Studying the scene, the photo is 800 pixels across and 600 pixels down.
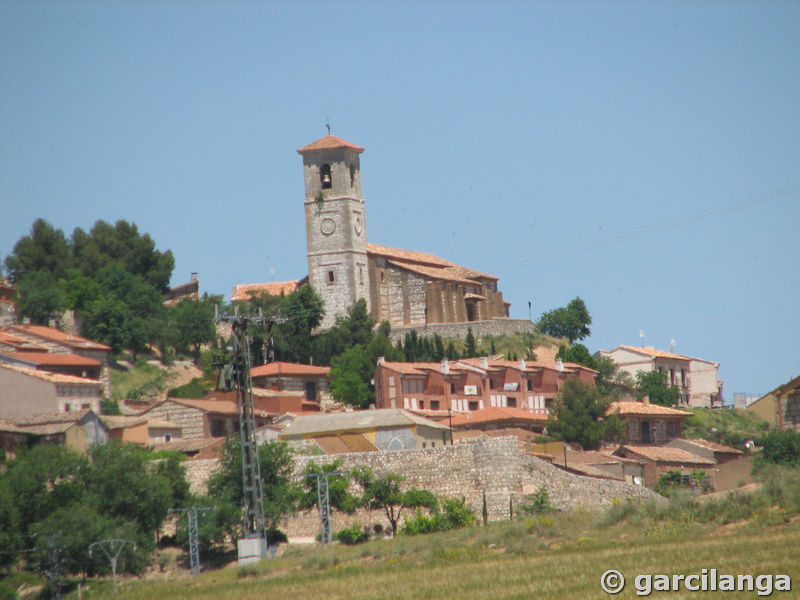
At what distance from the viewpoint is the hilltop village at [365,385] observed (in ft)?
184

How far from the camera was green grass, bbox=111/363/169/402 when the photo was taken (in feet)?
273

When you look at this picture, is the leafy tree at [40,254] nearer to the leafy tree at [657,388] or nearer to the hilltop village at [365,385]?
the hilltop village at [365,385]

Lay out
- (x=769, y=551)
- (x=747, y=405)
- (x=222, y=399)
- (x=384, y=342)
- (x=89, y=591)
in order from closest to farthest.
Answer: (x=769, y=551) < (x=89, y=591) < (x=222, y=399) < (x=384, y=342) < (x=747, y=405)

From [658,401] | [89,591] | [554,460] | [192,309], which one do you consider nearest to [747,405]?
[658,401]

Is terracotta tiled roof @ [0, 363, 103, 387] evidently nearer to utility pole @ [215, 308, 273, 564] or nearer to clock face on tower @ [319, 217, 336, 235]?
utility pole @ [215, 308, 273, 564]

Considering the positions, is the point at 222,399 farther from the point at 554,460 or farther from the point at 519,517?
the point at 519,517

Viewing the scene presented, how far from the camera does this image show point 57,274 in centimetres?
9938

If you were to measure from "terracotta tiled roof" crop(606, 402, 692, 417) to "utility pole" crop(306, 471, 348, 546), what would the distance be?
3074cm

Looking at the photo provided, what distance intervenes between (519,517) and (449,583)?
1512 cm

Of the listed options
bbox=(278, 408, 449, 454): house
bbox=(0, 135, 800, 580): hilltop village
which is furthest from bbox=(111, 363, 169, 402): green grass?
bbox=(278, 408, 449, 454): house

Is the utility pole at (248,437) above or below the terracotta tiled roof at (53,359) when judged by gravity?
below

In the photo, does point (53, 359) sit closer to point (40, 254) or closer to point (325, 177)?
point (40, 254)

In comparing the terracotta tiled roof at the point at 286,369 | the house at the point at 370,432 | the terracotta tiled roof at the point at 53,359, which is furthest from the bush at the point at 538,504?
the terracotta tiled roof at the point at 286,369

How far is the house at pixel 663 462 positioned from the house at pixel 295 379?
19207 millimetres
